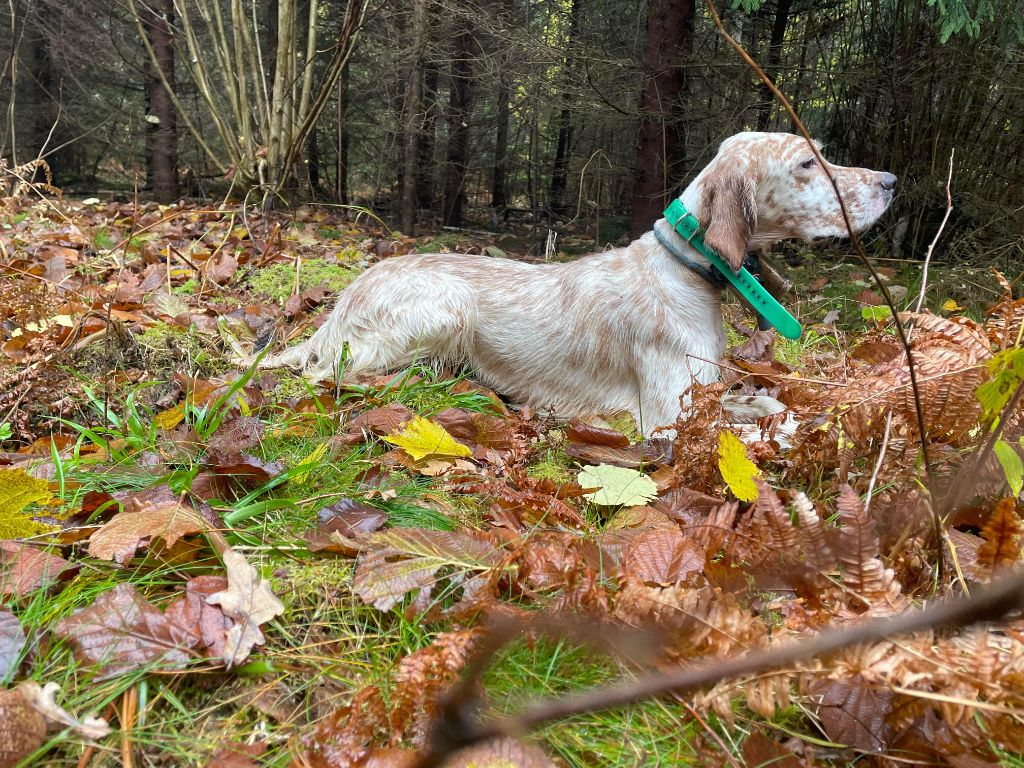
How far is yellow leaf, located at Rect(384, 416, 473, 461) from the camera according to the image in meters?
2.47

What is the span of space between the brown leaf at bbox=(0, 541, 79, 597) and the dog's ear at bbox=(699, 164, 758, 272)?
2869 millimetres

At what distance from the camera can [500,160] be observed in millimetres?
→ 16016

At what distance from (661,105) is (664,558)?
6483 mm

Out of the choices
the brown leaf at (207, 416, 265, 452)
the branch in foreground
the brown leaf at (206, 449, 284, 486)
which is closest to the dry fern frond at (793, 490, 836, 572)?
the branch in foreground

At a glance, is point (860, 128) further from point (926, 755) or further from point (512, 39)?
point (926, 755)

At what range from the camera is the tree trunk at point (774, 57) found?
7.27 m

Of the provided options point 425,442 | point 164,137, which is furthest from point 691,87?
point 164,137

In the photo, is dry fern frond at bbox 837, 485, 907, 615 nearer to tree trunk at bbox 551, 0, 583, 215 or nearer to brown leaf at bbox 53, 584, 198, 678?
brown leaf at bbox 53, 584, 198, 678

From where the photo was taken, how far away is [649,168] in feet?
25.3

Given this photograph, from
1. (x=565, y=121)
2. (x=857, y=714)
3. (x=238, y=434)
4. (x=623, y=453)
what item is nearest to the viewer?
(x=857, y=714)

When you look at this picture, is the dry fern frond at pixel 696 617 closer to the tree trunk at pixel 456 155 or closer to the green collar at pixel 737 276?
the green collar at pixel 737 276

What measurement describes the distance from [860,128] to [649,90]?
2.76 meters

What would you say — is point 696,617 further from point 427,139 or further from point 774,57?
point 427,139

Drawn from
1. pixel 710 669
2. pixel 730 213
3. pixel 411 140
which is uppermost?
pixel 411 140
